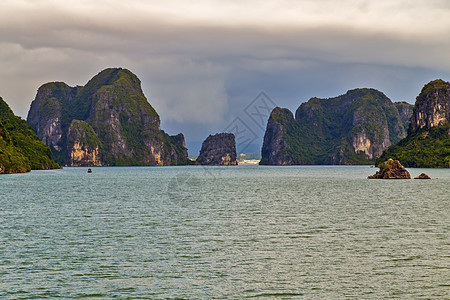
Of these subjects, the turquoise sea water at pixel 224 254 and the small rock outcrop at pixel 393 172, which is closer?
the turquoise sea water at pixel 224 254

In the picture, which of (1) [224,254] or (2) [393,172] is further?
(2) [393,172]

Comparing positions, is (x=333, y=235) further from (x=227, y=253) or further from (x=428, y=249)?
(x=227, y=253)

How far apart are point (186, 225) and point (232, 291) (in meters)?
21.5

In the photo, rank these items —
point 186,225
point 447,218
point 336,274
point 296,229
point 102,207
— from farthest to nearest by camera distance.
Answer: point 102,207, point 447,218, point 186,225, point 296,229, point 336,274

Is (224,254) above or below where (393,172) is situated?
below

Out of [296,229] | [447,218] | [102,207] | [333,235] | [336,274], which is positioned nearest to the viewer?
[336,274]

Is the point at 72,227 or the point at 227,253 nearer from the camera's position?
the point at 227,253

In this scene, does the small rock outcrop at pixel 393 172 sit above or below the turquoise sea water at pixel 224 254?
above

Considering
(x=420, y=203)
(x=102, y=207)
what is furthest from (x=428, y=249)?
(x=102, y=207)

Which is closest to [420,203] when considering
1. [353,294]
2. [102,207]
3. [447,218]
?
[447,218]

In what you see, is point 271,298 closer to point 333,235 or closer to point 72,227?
point 333,235

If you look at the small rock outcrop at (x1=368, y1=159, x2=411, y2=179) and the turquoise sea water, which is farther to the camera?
the small rock outcrop at (x1=368, y1=159, x2=411, y2=179)

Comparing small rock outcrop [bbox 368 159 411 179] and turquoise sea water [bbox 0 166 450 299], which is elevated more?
small rock outcrop [bbox 368 159 411 179]

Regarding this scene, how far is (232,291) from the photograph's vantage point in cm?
2173
